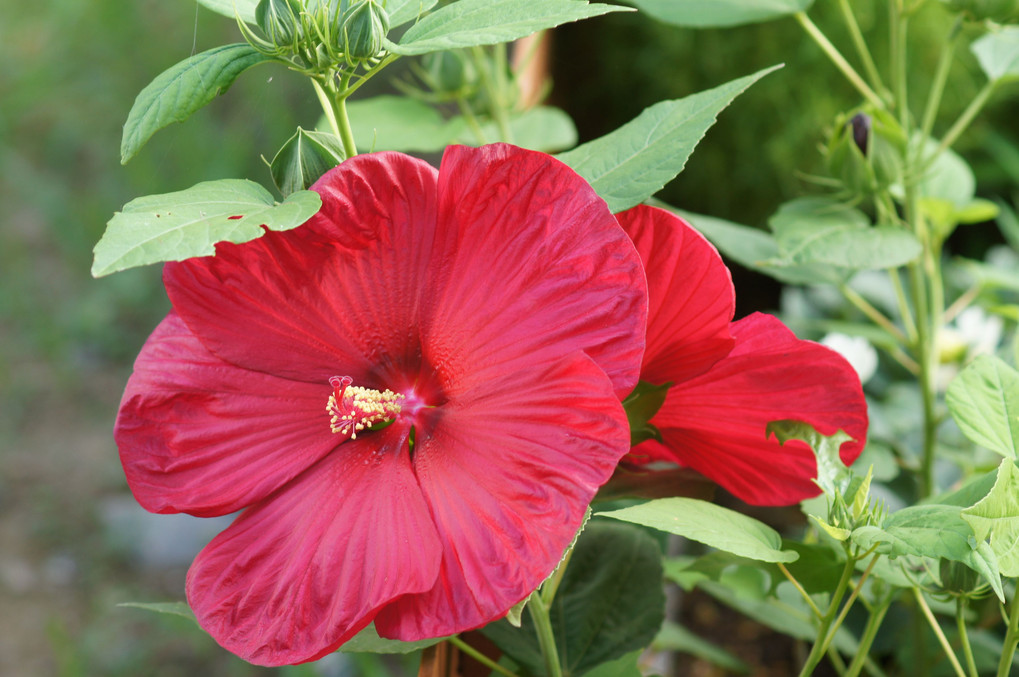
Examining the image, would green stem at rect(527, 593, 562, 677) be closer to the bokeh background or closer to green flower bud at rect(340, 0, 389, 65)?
green flower bud at rect(340, 0, 389, 65)

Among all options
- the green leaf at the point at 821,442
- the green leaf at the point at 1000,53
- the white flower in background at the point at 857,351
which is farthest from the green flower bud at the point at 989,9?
the green leaf at the point at 821,442

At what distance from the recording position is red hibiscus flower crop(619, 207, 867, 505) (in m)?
0.33

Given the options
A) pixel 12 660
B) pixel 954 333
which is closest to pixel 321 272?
pixel 954 333

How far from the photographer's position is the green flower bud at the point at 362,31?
0.30 metres

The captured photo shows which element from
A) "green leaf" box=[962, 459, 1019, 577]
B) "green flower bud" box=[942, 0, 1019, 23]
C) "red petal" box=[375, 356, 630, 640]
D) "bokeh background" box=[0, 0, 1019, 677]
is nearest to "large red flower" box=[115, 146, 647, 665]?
"red petal" box=[375, 356, 630, 640]

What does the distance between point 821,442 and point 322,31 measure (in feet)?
0.77

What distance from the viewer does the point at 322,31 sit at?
1.03ft

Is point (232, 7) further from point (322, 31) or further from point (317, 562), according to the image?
point (317, 562)

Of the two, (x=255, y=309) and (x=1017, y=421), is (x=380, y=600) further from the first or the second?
(x=1017, y=421)

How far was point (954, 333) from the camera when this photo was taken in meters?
0.90

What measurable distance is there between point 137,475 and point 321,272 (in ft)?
0.31

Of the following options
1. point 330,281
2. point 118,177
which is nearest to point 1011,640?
point 330,281

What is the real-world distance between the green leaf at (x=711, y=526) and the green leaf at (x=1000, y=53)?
41 centimetres

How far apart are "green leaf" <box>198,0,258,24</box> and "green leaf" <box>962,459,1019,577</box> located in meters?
0.30
